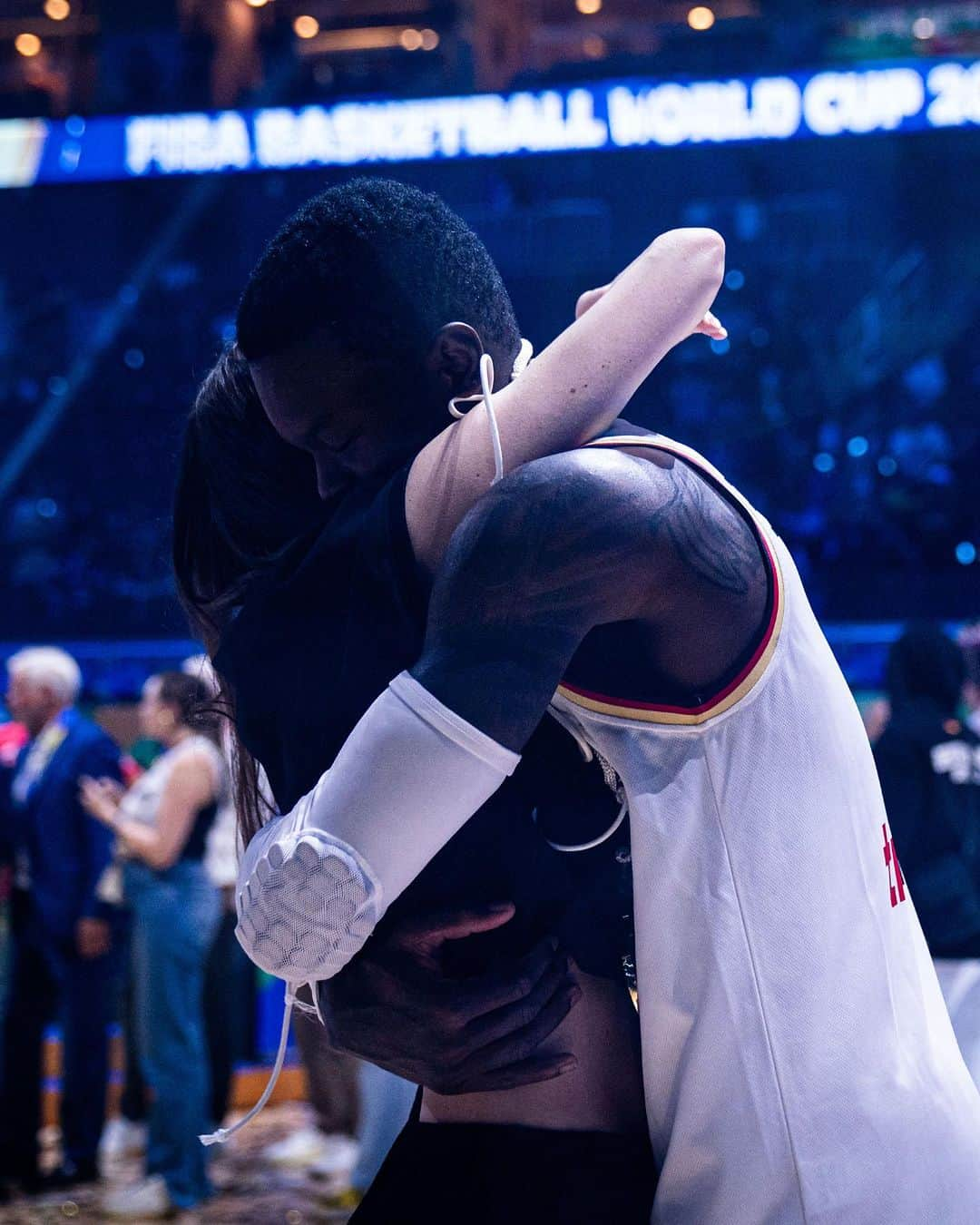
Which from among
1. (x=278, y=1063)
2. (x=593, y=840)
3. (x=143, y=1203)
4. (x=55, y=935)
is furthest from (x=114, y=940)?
(x=593, y=840)

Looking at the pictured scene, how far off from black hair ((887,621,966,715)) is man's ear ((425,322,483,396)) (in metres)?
2.28

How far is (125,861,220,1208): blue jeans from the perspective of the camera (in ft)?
13.4

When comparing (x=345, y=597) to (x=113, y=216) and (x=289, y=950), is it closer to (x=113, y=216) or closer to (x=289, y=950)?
(x=289, y=950)

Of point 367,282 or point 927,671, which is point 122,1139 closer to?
point 927,671

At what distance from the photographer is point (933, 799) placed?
10.2 feet

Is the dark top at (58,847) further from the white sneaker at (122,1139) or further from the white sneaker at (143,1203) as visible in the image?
the white sneaker at (122,1139)

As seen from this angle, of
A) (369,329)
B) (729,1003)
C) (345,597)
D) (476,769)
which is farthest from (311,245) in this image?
(729,1003)

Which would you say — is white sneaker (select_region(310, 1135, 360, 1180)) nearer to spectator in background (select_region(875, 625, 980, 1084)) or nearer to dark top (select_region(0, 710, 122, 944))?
dark top (select_region(0, 710, 122, 944))

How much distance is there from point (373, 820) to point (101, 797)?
3.46 meters

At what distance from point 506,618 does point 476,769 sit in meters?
0.10

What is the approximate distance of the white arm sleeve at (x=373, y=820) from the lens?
921mm

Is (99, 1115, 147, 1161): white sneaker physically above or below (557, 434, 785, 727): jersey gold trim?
below

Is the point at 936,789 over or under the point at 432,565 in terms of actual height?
under

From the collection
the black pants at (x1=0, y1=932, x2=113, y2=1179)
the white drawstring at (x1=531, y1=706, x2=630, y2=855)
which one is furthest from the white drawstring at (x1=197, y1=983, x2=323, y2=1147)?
the black pants at (x1=0, y1=932, x2=113, y2=1179)
